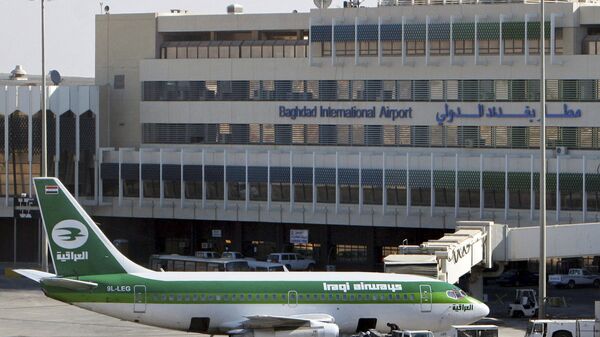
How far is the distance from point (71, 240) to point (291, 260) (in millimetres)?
49557

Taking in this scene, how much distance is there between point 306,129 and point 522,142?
1739 centimetres

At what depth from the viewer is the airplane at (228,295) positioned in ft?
220

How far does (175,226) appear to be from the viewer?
4946 inches

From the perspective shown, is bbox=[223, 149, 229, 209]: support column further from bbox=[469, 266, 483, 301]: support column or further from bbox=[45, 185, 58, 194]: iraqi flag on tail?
bbox=[45, 185, 58, 194]: iraqi flag on tail

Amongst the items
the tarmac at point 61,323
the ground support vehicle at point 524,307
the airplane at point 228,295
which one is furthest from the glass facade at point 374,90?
the airplane at point 228,295

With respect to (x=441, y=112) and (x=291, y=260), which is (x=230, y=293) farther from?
(x=291, y=260)

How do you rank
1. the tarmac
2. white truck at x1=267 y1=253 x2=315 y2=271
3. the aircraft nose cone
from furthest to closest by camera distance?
white truck at x1=267 y1=253 x2=315 y2=271 < the tarmac < the aircraft nose cone

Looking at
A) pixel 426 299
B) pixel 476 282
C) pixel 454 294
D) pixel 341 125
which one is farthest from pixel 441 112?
pixel 426 299

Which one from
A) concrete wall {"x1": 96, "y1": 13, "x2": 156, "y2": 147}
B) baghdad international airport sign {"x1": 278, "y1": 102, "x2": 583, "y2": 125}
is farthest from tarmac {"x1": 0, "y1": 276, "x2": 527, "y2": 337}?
concrete wall {"x1": 96, "y1": 13, "x2": 156, "y2": 147}

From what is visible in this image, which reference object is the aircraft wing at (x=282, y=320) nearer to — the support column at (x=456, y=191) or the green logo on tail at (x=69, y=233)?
the green logo on tail at (x=69, y=233)

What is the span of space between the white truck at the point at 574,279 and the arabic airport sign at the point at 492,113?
11869 millimetres

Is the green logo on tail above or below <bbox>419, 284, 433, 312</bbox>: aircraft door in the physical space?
above

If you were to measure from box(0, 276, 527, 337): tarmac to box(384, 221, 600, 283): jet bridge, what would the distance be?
3.82 meters

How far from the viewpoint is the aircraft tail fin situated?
224 feet
